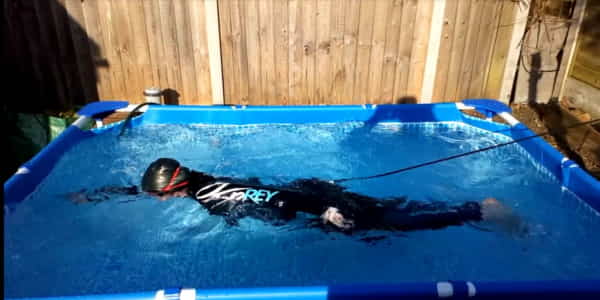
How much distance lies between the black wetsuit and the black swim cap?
12cm

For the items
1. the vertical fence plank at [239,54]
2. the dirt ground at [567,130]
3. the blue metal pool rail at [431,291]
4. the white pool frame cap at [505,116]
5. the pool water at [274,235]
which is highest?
the vertical fence plank at [239,54]

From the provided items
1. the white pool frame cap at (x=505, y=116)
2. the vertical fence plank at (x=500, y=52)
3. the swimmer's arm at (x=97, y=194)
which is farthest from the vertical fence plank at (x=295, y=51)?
the swimmer's arm at (x=97, y=194)

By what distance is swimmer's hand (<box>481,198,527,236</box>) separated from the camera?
3.13m

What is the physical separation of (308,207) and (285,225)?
36 cm

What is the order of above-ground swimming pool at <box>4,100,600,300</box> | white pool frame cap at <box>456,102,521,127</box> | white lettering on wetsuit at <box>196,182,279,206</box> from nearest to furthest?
above-ground swimming pool at <box>4,100,600,300</box> < white lettering on wetsuit at <box>196,182,279,206</box> < white pool frame cap at <box>456,102,521,127</box>

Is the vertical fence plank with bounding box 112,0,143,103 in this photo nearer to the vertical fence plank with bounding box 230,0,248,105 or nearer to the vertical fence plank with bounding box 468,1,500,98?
the vertical fence plank with bounding box 230,0,248,105

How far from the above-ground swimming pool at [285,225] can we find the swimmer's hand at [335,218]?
15 centimetres

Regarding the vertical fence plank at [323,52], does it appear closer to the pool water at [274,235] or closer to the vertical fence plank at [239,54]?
the vertical fence plank at [239,54]

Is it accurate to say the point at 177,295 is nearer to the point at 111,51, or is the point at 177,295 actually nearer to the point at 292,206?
the point at 292,206

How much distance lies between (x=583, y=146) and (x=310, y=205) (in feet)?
10.6

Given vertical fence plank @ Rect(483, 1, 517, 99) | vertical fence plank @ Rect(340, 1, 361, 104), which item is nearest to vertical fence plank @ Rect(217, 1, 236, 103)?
vertical fence plank @ Rect(340, 1, 361, 104)

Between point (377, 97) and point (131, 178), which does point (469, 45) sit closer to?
point (377, 97)

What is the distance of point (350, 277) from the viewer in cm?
272

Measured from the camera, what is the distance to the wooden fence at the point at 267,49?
15.9 ft
